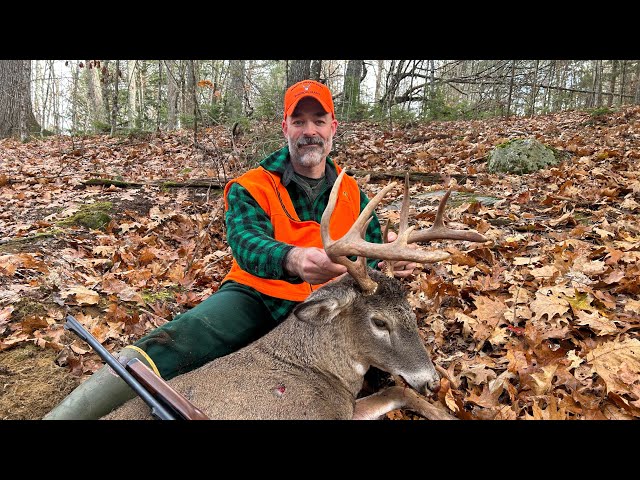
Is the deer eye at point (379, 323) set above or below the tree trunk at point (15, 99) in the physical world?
below

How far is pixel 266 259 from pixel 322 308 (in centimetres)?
61

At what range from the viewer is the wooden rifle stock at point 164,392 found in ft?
8.40

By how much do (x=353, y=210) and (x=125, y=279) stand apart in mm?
3439

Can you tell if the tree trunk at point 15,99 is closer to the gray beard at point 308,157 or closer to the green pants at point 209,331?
the gray beard at point 308,157

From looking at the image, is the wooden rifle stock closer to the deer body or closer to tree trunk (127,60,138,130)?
the deer body

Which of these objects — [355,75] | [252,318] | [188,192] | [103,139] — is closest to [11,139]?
[103,139]

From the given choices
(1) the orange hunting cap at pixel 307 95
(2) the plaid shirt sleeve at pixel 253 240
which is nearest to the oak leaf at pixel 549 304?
(2) the plaid shirt sleeve at pixel 253 240

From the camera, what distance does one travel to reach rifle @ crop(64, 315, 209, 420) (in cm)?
258

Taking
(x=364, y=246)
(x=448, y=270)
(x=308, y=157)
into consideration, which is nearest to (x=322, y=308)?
(x=364, y=246)

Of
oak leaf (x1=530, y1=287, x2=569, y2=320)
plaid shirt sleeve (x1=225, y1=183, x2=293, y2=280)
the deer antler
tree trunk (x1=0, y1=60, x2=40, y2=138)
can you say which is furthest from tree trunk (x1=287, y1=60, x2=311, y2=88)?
tree trunk (x1=0, y1=60, x2=40, y2=138)

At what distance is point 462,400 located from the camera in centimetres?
348

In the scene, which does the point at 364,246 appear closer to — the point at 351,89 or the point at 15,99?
the point at 351,89

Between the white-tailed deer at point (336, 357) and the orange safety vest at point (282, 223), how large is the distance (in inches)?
18.3

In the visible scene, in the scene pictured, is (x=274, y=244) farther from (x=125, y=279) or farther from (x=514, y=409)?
(x=125, y=279)
